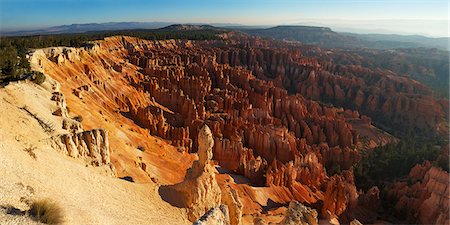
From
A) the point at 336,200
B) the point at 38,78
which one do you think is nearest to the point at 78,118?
the point at 38,78

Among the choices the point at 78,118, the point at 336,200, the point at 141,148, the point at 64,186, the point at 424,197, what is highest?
the point at 78,118

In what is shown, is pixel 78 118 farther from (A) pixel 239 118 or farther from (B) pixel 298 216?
(A) pixel 239 118

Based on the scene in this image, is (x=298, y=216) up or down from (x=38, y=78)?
down

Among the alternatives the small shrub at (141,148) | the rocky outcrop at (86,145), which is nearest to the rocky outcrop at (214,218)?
the rocky outcrop at (86,145)

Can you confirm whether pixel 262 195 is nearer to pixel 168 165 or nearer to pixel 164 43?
pixel 168 165

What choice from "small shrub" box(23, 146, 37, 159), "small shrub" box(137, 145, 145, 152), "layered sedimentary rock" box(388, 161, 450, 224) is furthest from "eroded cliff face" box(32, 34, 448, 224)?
"small shrub" box(23, 146, 37, 159)

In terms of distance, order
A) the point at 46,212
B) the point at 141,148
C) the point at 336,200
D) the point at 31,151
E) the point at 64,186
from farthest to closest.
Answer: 1. the point at 336,200
2. the point at 141,148
3. the point at 31,151
4. the point at 64,186
5. the point at 46,212
